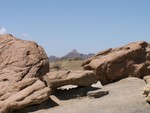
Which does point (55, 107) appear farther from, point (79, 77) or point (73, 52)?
point (73, 52)

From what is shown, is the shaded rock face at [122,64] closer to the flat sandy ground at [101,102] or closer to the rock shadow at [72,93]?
the flat sandy ground at [101,102]

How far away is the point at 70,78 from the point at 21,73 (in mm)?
2123

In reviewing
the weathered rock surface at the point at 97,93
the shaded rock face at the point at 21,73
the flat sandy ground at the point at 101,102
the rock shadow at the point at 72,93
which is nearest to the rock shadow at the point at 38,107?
the flat sandy ground at the point at 101,102

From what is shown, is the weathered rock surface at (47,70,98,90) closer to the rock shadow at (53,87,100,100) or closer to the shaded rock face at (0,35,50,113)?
the rock shadow at (53,87,100,100)

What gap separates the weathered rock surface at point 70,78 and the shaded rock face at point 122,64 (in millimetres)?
2595

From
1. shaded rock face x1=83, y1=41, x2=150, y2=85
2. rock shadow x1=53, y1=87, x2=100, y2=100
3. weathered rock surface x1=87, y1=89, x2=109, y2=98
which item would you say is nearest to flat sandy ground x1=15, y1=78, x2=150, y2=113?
rock shadow x1=53, y1=87, x2=100, y2=100

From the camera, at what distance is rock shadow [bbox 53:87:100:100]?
15.2 meters

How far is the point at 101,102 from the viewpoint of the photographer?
13617 millimetres

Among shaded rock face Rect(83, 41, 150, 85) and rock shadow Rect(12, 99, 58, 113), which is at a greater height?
shaded rock face Rect(83, 41, 150, 85)

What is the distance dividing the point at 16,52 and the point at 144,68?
6503 mm

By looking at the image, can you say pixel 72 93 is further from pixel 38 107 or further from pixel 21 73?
pixel 21 73

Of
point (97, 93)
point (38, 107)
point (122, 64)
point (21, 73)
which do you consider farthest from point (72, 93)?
point (122, 64)

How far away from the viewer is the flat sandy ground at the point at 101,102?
12531 mm

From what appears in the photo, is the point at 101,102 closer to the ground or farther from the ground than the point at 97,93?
closer to the ground
